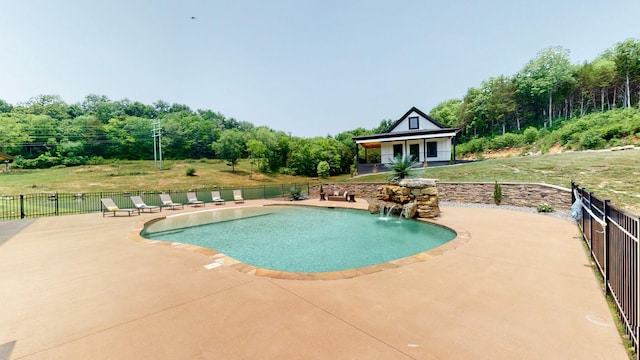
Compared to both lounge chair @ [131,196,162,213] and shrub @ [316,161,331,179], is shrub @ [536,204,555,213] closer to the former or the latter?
lounge chair @ [131,196,162,213]

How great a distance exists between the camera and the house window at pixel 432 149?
21611 mm

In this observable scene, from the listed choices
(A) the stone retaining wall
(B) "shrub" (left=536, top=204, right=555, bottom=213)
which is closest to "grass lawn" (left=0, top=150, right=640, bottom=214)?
(A) the stone retaining wall

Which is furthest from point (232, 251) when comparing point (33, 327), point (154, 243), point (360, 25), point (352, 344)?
point (360, 25)

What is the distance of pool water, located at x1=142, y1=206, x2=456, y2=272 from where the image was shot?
17.2 feet

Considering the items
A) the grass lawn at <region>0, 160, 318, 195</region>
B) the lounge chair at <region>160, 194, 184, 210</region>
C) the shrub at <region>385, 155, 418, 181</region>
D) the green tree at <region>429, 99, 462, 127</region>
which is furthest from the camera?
the green tree at <region>429, 99, 462, 127</region>

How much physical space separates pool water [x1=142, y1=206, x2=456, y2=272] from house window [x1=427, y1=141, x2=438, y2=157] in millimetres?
13579

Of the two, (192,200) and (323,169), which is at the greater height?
(323,169)

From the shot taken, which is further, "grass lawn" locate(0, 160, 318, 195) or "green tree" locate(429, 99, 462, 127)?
"green tree" locate(429, 99, 462, 127)

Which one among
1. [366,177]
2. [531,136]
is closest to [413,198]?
[366,177]

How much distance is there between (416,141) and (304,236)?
58.5ft

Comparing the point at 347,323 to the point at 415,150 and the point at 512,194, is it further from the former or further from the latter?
the point at 415,150

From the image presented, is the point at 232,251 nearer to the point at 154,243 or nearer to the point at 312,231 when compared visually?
the point at 154,243

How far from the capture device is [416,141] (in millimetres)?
21875

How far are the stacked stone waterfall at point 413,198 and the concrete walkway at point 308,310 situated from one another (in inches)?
167
